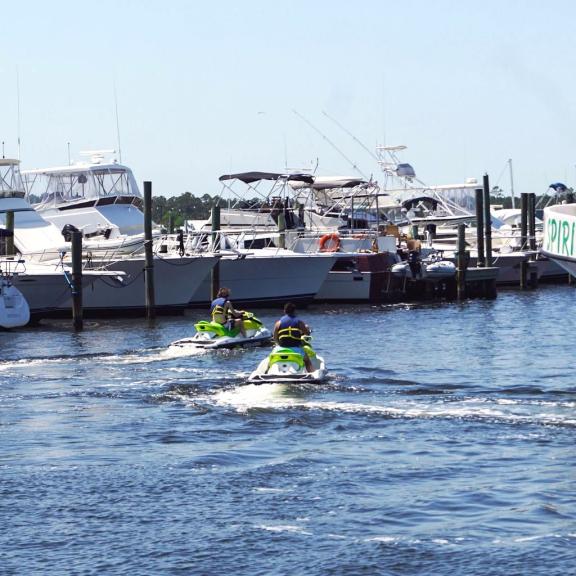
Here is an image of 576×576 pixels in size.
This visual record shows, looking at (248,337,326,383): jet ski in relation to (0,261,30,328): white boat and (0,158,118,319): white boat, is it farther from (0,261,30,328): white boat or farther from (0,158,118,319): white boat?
(0,158,118,319): white boat

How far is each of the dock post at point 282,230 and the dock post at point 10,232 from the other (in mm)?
9224

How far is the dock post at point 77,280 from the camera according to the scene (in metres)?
38.3

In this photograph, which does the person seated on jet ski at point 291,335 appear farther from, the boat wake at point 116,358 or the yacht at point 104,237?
the yacht at point 104,237

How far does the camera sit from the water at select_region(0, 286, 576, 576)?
1455cm

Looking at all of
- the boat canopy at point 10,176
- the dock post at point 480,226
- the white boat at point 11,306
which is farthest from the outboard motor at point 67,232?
the dock post at point 480,226

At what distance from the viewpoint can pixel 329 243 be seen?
48.4 meters

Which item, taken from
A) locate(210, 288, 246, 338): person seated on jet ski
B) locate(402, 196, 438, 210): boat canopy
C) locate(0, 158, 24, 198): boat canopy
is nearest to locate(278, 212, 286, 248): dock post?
locate(0, 158, 24, 198): boat canopy

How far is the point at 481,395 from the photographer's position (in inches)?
963

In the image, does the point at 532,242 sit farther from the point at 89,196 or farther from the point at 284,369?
the point at 284,369

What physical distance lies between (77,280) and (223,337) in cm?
831

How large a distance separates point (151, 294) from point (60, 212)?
454 inches

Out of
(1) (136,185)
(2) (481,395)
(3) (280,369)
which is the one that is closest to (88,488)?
(3) (280,369)

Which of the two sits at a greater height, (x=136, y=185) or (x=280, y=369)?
(x=136, y=185)

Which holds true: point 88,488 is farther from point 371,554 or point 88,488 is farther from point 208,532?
point 371,554
